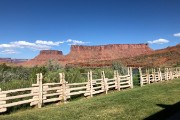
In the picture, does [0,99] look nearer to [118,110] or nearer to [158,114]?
[118,110]

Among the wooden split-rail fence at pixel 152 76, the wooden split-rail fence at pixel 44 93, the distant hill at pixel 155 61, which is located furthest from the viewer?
the distant hill at pixel 155 61

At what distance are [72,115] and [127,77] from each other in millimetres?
15320

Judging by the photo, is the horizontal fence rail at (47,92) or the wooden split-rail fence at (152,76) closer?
the horizontal fence rail at (47,92)

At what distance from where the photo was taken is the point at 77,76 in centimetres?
2184

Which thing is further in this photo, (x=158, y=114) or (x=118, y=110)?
(x=118, y=110)

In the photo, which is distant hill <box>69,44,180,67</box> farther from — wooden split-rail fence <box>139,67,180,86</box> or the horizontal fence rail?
the horizontal fence rail

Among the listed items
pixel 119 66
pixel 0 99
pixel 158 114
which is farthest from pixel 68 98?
pixel 119 66

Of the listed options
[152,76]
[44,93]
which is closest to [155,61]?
[152,76]

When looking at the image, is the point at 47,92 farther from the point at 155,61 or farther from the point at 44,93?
the point at 155,61

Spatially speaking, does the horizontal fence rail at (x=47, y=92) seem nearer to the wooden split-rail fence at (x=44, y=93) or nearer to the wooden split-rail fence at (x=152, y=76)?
the wooden split-rail fence at (x=44, y=93)

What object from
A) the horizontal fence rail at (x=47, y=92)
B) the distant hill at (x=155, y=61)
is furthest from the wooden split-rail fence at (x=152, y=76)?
the distant hill at (x=155, y=61)

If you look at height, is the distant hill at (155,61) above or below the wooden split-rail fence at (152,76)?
above

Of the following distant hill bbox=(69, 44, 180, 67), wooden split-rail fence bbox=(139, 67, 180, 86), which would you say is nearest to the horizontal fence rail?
wooden split-rail fence bbox=(139, 67, 180, 86)

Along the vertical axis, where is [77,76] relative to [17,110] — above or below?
above
